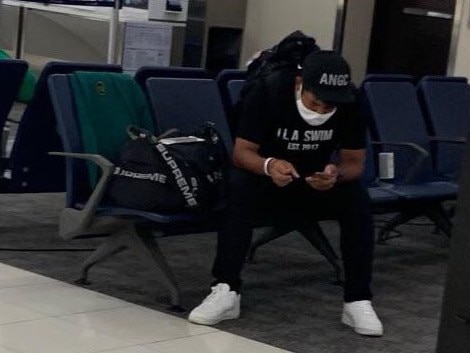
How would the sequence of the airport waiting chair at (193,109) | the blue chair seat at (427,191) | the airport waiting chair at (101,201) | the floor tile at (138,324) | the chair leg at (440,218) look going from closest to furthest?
the floor tile at (138,324) → the airport waiting chair at (101,201) → the airport waiting chair at (193,109) → the blue chair seat at (427,191) → the chair leg at (440,218)

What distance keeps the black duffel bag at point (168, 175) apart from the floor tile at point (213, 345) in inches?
20.2

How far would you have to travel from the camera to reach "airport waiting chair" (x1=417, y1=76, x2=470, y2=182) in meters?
5.86

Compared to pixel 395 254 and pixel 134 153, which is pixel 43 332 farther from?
pixel 395 254

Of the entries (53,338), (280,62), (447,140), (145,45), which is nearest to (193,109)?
(280,62)

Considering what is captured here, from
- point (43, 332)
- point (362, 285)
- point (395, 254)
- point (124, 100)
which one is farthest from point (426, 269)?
point (43, 332)

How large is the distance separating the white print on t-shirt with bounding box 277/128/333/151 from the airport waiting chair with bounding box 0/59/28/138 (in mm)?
1278

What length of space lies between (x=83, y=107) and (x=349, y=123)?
104 cm

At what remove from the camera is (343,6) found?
26.2ft

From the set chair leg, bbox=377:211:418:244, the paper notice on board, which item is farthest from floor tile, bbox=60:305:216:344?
the paper notice on board

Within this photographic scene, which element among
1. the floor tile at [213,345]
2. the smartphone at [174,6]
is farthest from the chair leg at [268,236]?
the smartphone at [174,6]

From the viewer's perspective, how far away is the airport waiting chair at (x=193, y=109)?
4.64 meters

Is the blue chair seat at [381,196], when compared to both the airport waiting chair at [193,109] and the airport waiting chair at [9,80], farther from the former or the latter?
the airport waiting chair at [9,80]

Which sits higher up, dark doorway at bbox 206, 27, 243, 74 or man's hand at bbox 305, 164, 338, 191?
dark doorway at bbox 206, 27, 243, 74

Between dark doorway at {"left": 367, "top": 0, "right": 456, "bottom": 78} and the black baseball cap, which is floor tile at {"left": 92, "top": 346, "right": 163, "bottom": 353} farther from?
dark doorway at {"left": 367, "top": 0, "right": 456, "bottom": 78}
